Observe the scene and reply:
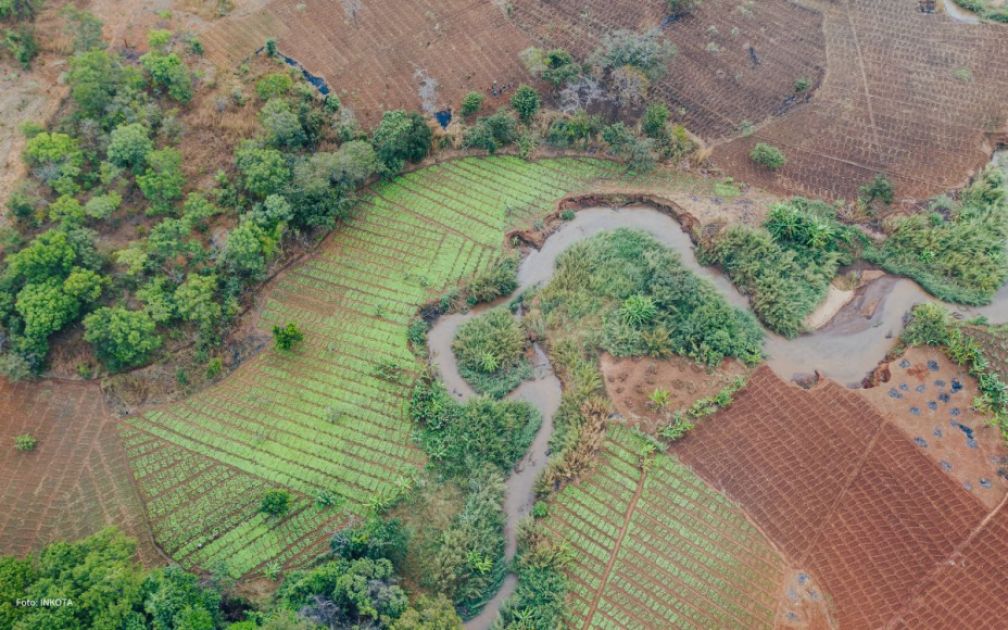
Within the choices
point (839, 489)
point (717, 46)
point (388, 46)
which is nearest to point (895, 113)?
point (717, 46)

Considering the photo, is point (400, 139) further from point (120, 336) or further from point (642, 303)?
point (120, 336)

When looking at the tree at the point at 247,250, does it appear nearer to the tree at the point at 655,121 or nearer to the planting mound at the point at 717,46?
the planting mound at the point at 717,46

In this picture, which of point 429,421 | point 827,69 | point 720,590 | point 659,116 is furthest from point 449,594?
point 827,69

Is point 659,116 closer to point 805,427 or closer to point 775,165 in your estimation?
point 775,165

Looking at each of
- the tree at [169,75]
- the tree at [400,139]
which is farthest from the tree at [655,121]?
the tree at [169,75]

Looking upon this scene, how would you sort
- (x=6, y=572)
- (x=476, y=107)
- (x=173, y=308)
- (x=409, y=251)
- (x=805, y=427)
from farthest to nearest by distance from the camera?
(x=476, y=107) < (x=409, y=251) < (x=173, y=308) < (x=805, y=427) < (x=6, y=572)
